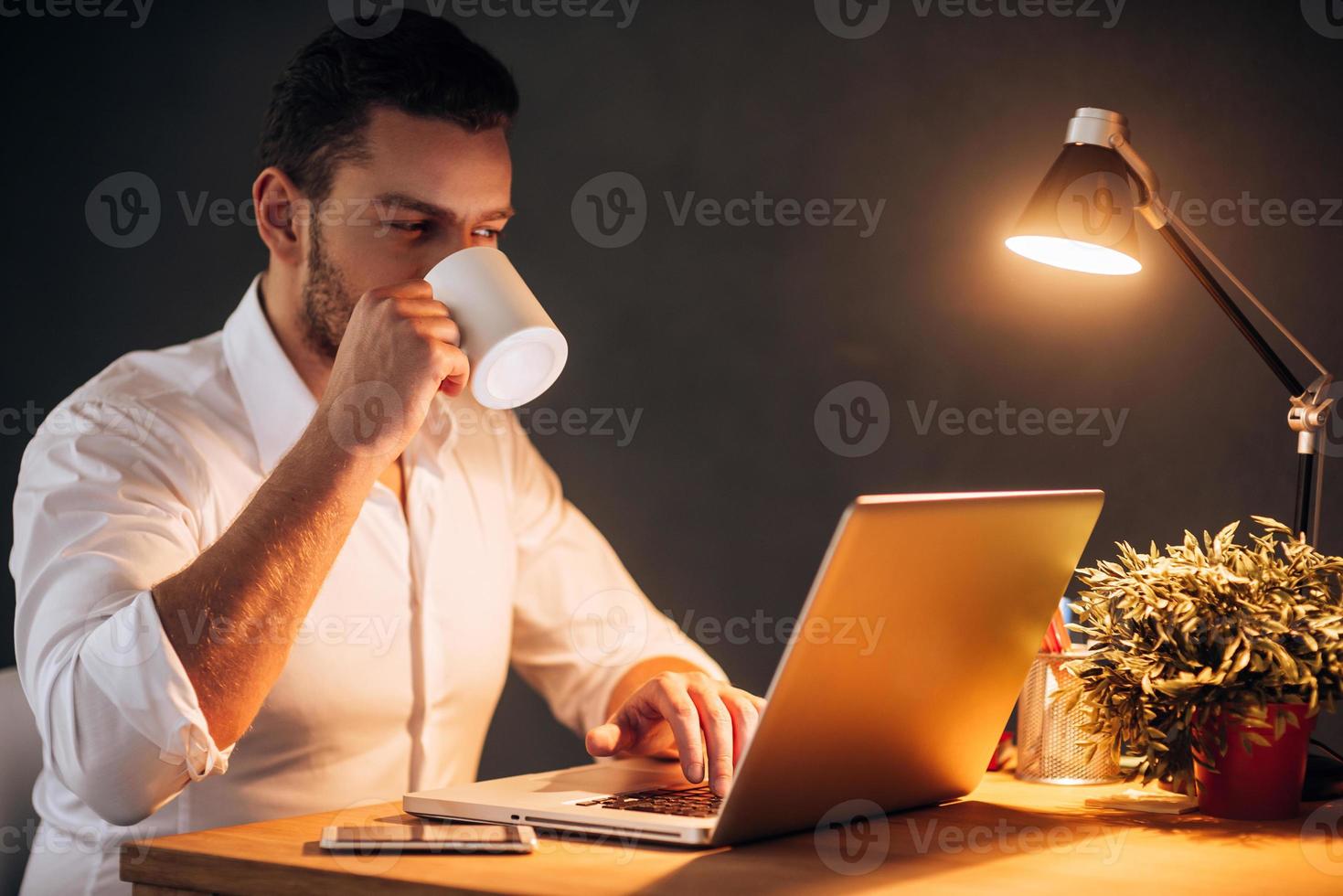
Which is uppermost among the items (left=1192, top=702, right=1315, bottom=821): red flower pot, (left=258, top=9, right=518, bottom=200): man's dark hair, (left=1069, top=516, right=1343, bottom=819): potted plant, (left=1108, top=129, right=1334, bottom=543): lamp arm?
(left=258, top=9, right=518, bottom=200): man's dark hair

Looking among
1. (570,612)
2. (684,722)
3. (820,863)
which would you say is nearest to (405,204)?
(570,612)

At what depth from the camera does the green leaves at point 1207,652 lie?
1.05 m

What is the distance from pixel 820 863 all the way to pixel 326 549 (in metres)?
0.57

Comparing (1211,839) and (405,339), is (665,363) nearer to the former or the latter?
(405,339)

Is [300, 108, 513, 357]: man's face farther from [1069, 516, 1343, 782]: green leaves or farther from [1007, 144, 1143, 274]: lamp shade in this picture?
[1069, 516, 1343, 782]: green leaves

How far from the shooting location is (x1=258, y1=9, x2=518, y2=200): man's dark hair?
1.59 meters

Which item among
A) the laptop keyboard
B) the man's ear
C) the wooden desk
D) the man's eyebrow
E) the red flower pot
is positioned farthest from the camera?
the man's ear

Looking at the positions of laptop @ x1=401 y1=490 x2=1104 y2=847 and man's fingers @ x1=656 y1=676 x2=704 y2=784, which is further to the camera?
man's fingers @ x1=656 y1=676 x2=704 y2=784

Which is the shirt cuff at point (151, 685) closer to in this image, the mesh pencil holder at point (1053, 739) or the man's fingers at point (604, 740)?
the man's fingers at point (604, 740)

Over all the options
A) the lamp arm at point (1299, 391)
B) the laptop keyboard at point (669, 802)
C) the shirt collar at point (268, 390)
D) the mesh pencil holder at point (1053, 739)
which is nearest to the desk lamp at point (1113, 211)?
the lamp arm at point (1299, 391)

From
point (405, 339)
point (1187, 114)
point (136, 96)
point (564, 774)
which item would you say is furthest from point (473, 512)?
point (136, 96)

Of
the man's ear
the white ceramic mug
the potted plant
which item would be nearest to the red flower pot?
the potted plant

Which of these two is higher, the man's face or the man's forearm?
the man's face

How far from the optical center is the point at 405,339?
1230 mm
